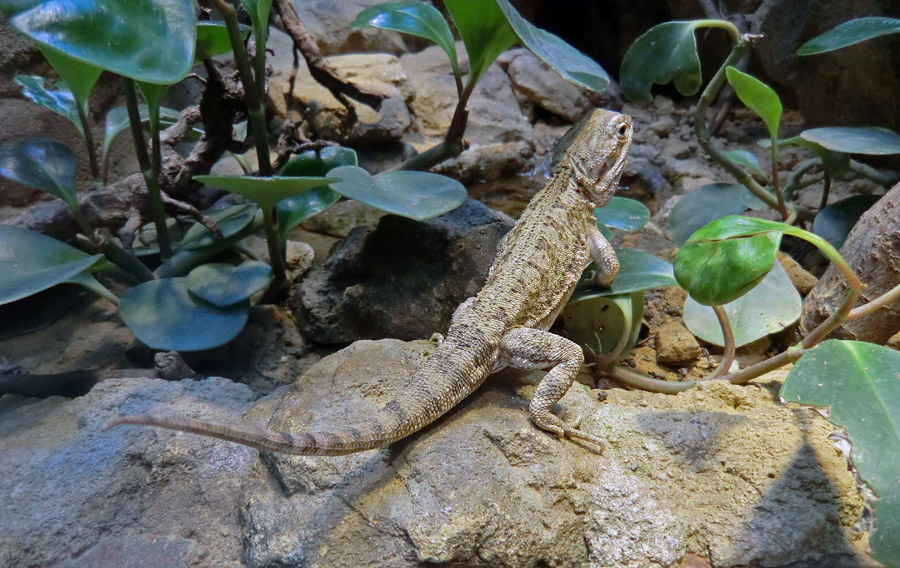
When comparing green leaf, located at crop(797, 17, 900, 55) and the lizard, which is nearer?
the lizard

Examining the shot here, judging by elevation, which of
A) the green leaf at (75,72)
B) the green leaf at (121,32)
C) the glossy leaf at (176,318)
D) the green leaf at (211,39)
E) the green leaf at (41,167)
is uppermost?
the green leaf at (121,32)

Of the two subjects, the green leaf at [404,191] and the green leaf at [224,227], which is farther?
the green leaf at [224,227]

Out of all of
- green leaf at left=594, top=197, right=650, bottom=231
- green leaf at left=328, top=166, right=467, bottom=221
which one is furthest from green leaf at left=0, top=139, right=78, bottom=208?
green leaf at left=594, top=197, right=650, bottom=231

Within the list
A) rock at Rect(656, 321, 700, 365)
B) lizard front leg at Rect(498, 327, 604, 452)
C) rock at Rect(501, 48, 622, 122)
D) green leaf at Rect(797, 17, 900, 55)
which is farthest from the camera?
rock at Rect(501, 48, 622, 122)

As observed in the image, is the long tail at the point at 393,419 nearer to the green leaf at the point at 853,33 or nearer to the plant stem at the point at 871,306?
the plant stem at the point at 871,306

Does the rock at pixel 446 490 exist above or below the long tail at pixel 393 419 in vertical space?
below

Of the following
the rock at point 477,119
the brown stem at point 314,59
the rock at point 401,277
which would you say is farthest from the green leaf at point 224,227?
the rock at point 477,119

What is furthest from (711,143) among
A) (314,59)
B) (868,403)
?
(314,59)

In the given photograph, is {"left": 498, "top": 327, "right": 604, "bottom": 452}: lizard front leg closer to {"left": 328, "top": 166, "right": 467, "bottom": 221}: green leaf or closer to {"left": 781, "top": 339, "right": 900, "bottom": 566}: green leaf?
{"left": 328, "top": 166, "right": 467, "bottom": 221}: green leaf

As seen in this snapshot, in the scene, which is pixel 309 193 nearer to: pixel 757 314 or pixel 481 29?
pixel 481 29
